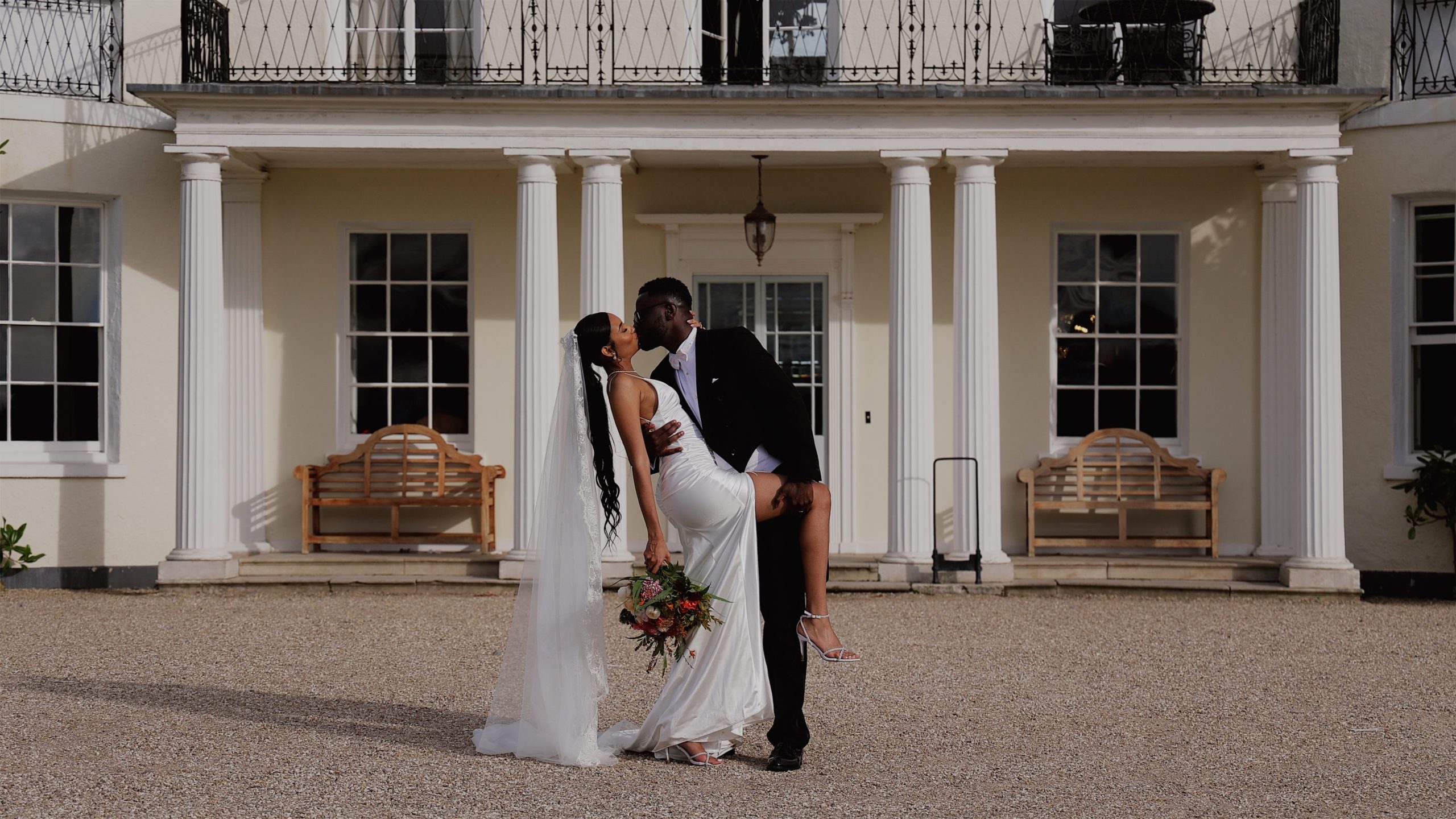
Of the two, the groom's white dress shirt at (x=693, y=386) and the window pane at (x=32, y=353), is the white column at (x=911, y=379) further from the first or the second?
the window pane at (x=32, y=353)

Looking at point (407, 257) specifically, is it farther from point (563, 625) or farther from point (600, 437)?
point (563, 625)

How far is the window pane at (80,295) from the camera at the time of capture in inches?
495

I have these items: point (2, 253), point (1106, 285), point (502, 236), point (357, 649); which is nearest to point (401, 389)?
point (502, 236)

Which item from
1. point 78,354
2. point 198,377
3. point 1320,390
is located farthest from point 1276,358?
point 78,354

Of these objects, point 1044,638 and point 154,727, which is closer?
point 154,727

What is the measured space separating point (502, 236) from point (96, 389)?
369 centimetres

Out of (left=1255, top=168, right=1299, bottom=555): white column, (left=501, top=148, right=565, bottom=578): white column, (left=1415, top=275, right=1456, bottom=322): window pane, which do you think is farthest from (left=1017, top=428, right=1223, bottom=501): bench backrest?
(left=501, top=148, right=565, bottom=578): white column

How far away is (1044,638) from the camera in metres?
9.50

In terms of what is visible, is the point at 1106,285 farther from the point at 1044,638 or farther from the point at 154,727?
the point at 154,727

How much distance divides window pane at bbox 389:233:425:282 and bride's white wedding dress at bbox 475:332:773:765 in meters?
7.65

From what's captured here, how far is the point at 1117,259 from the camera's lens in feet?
43.5

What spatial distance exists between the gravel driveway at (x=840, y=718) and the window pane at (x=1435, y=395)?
6.95 feet

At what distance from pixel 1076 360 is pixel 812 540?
26.5 feet

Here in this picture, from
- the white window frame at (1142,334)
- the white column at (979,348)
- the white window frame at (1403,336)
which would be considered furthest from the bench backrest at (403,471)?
the white window frame at (1403,336)
